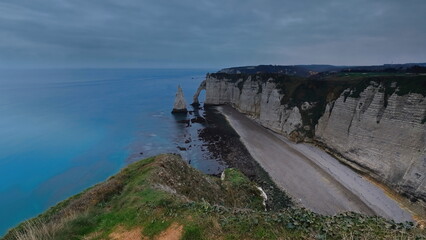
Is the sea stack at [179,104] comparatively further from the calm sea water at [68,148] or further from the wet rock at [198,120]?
the wet rock at [198,120]

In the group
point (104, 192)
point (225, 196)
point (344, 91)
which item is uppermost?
point (344, 91)

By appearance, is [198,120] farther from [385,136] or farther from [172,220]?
[172,220]

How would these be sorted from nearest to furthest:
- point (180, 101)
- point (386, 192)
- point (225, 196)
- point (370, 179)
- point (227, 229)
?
point (227, 229)
point (225, 196)
point (386, 192)
point (370, 179)
point (180, 101)

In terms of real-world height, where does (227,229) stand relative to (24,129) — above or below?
above

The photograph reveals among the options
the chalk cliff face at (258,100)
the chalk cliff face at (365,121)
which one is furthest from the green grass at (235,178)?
the chalk cliff face at (258,100)

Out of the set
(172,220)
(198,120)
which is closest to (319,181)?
(172,220)

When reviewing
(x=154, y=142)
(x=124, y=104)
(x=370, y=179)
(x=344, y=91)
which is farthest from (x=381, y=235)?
(x=124, y=104)

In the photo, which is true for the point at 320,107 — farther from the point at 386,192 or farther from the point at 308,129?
the point at 386,192
